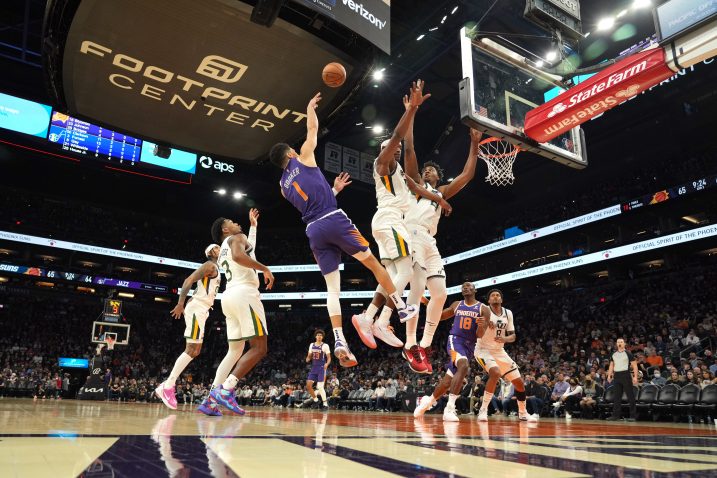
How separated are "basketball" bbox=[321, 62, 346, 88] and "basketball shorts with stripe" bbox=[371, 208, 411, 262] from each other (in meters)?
1.52

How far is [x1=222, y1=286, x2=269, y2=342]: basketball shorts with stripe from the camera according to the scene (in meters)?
5.81

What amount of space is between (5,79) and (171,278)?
14.3 metres

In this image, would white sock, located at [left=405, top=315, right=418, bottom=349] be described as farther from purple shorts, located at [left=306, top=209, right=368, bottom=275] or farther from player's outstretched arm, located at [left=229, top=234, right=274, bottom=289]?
player's outstretched arm, located at [left=229, top=234, right=274, bottom=289]

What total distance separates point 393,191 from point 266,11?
2158mm

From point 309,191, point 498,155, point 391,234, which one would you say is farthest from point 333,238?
point 498,155

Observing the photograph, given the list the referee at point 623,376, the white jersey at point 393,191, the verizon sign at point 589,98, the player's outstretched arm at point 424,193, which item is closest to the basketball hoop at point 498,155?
the verizon sign at point 589,98

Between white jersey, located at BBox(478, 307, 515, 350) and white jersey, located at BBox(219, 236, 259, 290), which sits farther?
white jersey, located at BBox(478, 307, 515, 350)

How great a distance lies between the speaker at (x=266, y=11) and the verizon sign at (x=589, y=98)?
4063 millimetres

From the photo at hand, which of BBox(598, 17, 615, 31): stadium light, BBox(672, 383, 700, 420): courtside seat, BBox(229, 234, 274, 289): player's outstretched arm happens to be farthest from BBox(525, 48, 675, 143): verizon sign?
BBox(598, 17, 615, 31): stadium light

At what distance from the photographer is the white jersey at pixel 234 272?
19.7ft

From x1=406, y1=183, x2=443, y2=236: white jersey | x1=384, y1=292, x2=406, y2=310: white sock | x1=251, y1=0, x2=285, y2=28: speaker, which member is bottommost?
x1=384, y1=292, x2=406, y2=310: white sock

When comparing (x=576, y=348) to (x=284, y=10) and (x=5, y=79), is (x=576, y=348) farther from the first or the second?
(x=5, y=79)

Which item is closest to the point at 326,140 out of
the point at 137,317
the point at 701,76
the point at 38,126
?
the point at 38,126

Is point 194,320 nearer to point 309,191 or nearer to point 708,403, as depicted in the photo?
point 309,191
